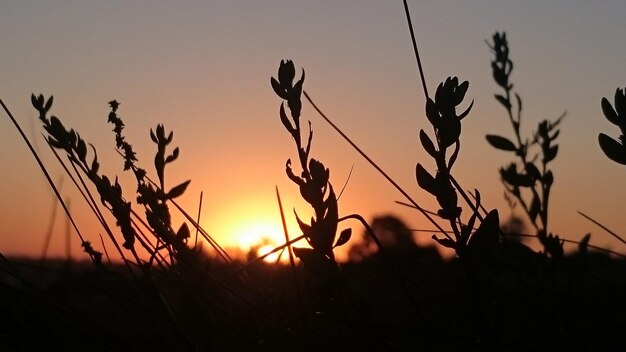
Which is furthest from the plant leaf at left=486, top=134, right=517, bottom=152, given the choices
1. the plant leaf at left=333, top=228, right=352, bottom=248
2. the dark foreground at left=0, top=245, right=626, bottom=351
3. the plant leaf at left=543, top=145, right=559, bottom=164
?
the plant leaf at left=333, top=228, right=352, bottom=248

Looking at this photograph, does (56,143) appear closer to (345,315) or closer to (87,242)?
(87,242)

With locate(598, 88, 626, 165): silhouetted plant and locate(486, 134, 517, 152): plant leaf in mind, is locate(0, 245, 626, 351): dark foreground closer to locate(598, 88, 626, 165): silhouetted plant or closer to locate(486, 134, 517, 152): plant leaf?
locate(598, 88, 626, 165): silhouetted plant

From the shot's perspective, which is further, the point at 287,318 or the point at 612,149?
the point at 287,318

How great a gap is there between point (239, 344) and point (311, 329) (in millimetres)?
291

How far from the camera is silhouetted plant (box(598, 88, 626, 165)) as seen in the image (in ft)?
6.45

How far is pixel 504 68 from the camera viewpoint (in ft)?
13.6

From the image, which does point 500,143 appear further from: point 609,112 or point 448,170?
point 448,170

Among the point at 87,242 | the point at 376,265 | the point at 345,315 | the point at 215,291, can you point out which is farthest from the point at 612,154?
the point at 376,265

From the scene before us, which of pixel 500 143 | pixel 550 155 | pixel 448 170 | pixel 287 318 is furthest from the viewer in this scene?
pixel 500 143

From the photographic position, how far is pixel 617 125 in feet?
6.60

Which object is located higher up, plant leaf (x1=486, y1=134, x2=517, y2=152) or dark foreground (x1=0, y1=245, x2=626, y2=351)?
plant leaf (x1=486, y1=134, x2=517, y2=152)

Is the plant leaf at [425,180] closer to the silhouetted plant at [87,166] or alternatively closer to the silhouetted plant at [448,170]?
the silhouetted plant at [448,170]

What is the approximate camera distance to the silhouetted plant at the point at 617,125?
1967 millimetres

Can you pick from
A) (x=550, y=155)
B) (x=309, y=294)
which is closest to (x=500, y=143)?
(x=550, y=155)
